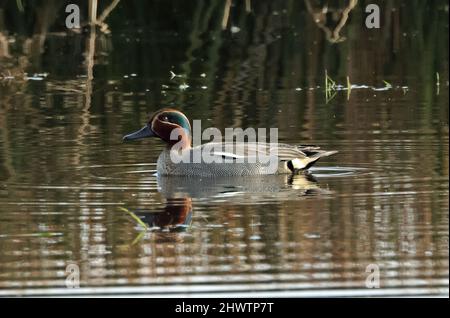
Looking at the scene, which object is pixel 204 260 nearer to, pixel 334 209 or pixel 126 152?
pixel 334 209

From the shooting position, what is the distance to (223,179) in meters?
12.4

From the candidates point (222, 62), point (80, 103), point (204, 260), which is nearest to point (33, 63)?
point (222, 62)

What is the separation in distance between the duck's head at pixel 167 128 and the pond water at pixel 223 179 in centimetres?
25

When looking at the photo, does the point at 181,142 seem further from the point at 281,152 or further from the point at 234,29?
the point at 234,29

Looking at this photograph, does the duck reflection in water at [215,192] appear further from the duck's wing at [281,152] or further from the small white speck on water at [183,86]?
the small white speck on water at [183,86]

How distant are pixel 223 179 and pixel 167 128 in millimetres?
1046

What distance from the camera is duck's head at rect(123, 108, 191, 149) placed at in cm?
1315

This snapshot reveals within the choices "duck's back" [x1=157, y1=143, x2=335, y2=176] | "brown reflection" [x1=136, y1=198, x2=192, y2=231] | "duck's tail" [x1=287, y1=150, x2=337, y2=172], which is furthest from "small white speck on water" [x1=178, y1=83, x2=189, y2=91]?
"brown reflection" [x1=136, y1=198, x2=192, y2=231]

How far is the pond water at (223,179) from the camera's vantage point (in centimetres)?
858

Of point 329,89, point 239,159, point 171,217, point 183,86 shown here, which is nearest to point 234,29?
point 183,86

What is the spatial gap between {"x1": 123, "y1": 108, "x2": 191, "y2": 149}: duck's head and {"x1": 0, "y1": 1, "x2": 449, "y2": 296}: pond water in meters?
0.25

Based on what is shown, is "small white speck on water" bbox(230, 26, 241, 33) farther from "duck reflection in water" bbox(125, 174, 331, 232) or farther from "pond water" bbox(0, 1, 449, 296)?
"duck reflection in water" bbox(125, 174, 331, 232)

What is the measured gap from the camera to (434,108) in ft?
51.1

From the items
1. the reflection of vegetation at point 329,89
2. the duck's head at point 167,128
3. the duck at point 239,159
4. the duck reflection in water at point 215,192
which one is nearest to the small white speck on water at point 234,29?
the reflection of vegetation at point 329,89
